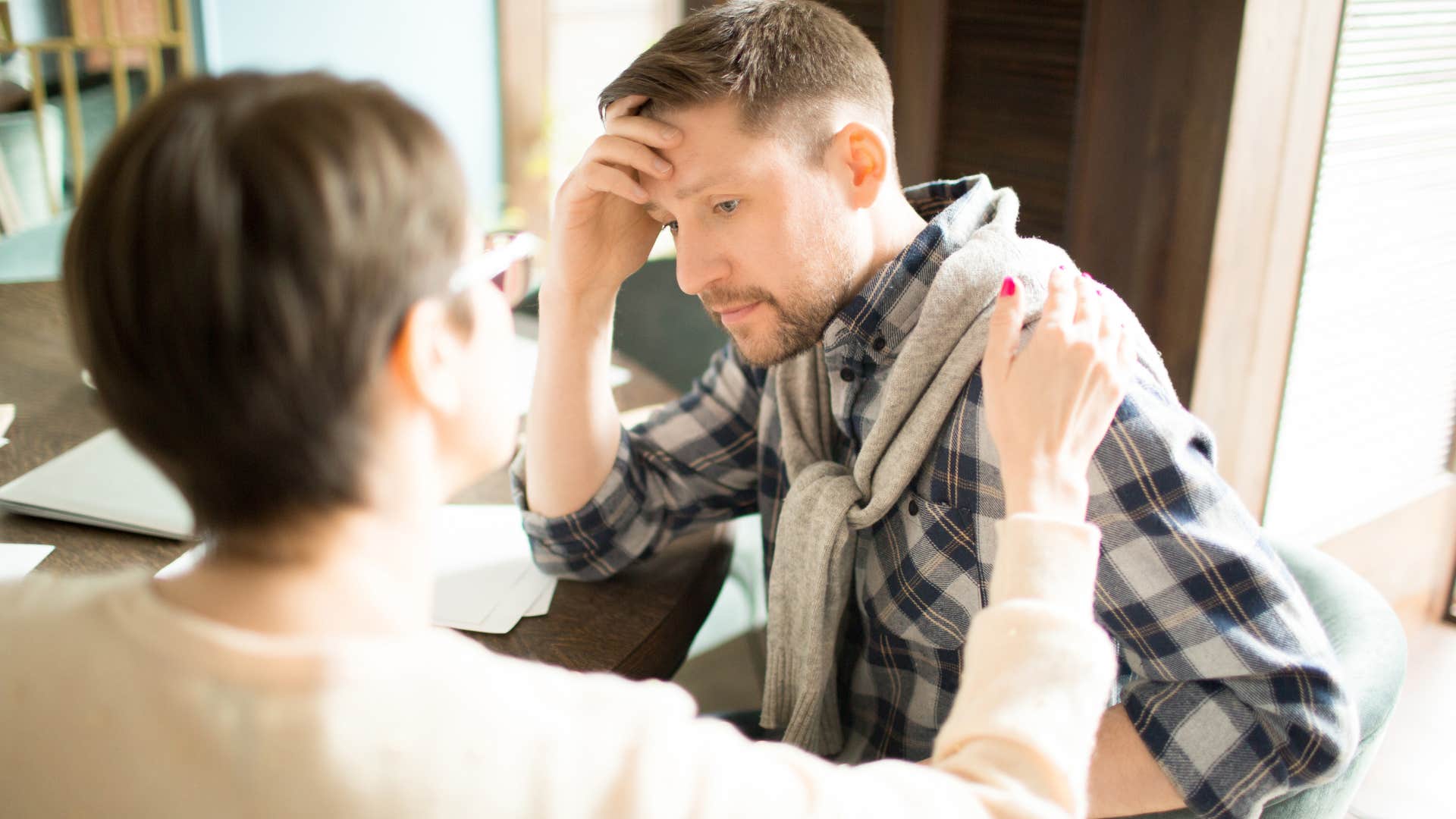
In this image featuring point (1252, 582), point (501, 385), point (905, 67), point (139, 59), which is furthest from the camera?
point (139, 59)

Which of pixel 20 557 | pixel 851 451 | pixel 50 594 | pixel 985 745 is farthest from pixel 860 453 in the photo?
pixel 20 557

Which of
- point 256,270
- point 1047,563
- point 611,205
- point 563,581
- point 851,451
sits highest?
point 256,270

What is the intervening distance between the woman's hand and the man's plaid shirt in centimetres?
10

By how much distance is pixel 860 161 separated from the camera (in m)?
1.20

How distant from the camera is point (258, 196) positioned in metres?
0.51

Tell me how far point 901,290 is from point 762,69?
0.89 ft

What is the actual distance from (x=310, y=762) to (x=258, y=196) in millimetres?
259

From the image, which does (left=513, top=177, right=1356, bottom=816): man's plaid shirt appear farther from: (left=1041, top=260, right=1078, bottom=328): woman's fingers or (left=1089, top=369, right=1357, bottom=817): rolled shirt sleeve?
(left=1041, top=260, right=1078, bottom=328): woman's fingers

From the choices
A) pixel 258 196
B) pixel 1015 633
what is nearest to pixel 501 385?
pixel 258 196

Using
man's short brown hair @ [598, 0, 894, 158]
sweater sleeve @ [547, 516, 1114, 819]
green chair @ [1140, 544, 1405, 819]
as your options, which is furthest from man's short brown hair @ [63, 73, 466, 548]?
green chair @ [1140, 544, 1405, 819]

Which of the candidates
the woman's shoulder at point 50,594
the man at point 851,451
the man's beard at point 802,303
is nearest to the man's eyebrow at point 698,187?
the man at point 851,451

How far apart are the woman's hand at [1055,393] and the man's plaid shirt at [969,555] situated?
0.10 m

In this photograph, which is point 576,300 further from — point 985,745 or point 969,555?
point 985,745

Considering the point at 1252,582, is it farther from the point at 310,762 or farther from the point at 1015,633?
the point at 310,762
